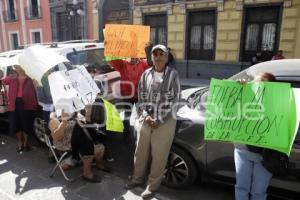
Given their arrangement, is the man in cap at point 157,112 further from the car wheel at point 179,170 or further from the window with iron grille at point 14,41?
the window with iron grille at point 14,41

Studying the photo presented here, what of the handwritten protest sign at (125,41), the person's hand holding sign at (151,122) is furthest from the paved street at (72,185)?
the handwritten protest sign at (125,41)

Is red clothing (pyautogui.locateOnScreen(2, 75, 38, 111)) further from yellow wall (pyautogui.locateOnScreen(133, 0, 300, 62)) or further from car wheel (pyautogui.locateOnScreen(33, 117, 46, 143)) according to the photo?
yellow wall (pyautogui.locateOnScreen(133, 0, 300, 62))

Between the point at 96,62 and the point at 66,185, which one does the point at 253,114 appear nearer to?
the point at 66,185

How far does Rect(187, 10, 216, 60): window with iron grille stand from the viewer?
13180 mm

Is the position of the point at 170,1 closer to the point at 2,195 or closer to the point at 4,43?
the point at 2,195

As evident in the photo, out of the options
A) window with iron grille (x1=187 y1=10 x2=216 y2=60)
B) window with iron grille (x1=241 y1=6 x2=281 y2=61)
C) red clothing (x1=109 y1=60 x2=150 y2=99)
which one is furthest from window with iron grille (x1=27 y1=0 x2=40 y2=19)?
red clothing (x1=109 y1=60 x2=150 y2=99)

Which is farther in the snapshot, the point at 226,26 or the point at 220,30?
the point at 220,30

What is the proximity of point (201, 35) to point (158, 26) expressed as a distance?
2.48 metres

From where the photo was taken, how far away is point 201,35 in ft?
44.3

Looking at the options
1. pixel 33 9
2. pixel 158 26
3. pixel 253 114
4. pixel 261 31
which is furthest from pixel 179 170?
pixel 33 9

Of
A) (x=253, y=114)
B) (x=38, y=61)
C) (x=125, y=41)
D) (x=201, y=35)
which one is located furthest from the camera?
(x=201, y=35)

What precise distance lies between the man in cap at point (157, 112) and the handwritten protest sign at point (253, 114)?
2.44ft

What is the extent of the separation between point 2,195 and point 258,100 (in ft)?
10.9

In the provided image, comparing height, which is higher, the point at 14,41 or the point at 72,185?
the point at 14,41
